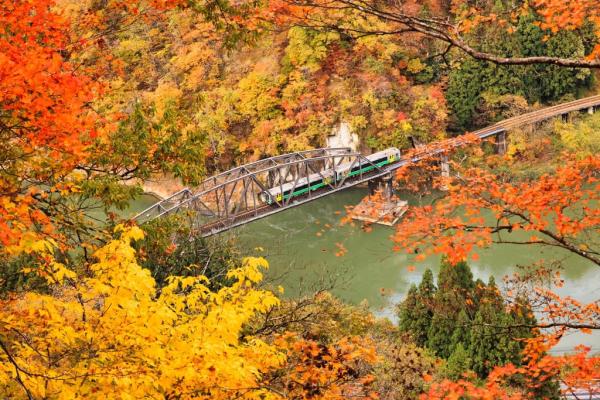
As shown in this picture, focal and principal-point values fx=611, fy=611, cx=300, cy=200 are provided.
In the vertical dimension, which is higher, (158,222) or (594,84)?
(594,84)

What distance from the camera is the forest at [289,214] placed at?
13.1 feet

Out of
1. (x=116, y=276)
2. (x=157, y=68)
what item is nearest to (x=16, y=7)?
(x=116, y=276)

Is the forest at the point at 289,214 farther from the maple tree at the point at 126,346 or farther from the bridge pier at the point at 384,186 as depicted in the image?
the bridge pier at the point at 384,186

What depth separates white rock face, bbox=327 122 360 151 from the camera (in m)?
23.0

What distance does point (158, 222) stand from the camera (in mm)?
5277

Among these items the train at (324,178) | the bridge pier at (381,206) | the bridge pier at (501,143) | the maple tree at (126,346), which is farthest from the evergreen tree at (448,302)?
the bridge pier at (501,143)

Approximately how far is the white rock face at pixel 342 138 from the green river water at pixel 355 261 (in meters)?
2.07

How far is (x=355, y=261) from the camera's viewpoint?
18.2 meters

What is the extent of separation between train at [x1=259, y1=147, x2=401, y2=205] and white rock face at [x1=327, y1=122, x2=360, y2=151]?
4.87 feet

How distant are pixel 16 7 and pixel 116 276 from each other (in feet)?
8.37

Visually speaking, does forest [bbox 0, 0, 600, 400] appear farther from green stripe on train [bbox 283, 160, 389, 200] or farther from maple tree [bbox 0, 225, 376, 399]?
green stripe on train [bbox 283, 160, 389, 200]

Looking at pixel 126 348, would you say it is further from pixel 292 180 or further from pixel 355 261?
pixel 292 180

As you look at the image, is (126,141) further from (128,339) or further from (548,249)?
(548,249)

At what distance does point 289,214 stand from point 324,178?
10.6 feet
